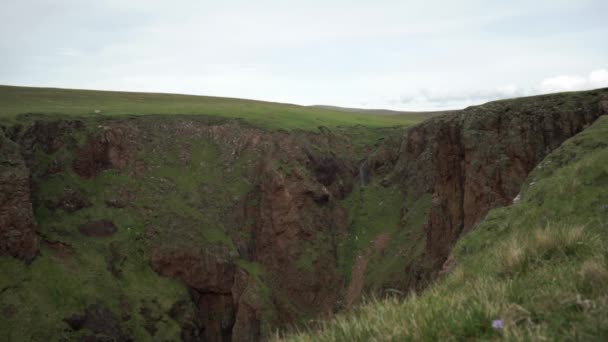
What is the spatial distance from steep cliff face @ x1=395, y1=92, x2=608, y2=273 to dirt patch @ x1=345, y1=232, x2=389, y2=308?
29.6 ft

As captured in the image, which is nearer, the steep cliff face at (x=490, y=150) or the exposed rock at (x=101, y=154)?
the steep cliff face at (x=490, y=150)

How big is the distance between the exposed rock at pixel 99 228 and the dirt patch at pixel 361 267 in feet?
66.0

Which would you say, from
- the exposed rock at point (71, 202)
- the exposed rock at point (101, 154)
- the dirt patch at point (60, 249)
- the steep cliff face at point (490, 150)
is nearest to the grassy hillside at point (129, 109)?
the exposed rock at point (101, 154)

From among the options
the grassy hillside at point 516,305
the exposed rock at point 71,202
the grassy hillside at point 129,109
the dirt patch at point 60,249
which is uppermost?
the grassy hillside at point 129,109

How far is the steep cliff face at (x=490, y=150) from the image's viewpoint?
28.2m

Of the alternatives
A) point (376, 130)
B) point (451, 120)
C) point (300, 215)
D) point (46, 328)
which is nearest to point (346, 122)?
point (376, 130)

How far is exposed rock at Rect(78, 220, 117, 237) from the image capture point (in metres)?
39.4

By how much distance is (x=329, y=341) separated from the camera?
16.0ft

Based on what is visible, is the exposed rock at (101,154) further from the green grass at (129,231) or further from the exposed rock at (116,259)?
the exposed rock at (116,259)

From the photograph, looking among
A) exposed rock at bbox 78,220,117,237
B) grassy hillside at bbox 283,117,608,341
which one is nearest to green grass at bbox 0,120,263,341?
exposed rock at bbox 78,220,117,237

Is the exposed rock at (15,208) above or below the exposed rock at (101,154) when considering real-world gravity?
below

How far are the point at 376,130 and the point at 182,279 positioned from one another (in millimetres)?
31679

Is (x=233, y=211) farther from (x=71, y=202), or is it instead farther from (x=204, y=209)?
(x=71, y=202)

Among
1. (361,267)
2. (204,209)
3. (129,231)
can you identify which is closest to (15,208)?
(129,231)
